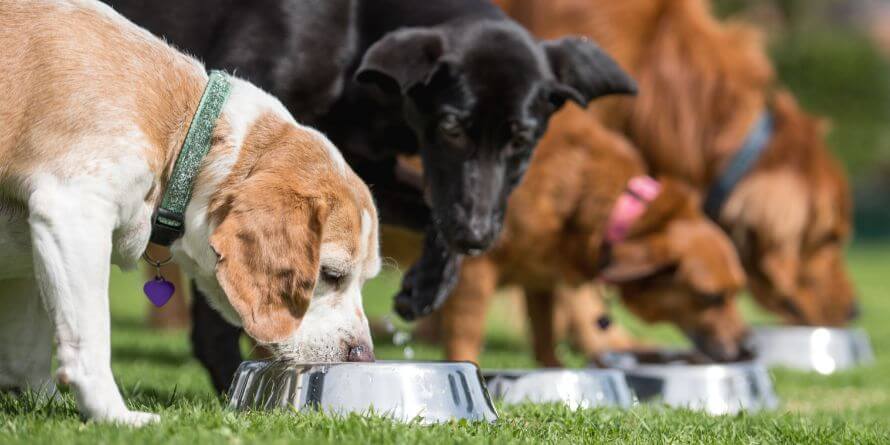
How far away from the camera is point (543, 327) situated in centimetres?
645

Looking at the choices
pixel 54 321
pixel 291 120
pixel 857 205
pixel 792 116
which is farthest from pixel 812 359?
pixel 857 205

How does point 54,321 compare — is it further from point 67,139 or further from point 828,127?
point 828,127

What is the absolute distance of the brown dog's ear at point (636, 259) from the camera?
6117 millimetres

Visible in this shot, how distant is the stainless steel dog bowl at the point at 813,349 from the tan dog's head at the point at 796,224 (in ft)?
2.10

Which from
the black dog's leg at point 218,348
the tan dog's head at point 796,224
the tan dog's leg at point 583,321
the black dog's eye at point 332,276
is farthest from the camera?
the tan dog's head at point 796,224

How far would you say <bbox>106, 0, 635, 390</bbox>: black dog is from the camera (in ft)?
13.8

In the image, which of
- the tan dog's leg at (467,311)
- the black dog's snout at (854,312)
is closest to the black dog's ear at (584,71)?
the tan dog's leg at (467,311)

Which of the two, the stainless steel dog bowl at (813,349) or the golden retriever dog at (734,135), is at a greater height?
the golden retriever dog at (734,135)

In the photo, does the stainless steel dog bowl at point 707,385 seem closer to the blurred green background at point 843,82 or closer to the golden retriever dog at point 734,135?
the golden retriever dog at point 734,135

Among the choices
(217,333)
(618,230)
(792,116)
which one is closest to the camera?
(217,333)

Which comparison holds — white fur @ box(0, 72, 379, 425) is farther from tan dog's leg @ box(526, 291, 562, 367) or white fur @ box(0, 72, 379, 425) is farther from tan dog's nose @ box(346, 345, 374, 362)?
tan dog's leg @ box(526, 291, 562, 367)

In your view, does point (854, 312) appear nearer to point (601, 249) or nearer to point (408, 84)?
point (601, 249)

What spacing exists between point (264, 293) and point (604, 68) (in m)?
2.32

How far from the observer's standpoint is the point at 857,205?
30891 mm
